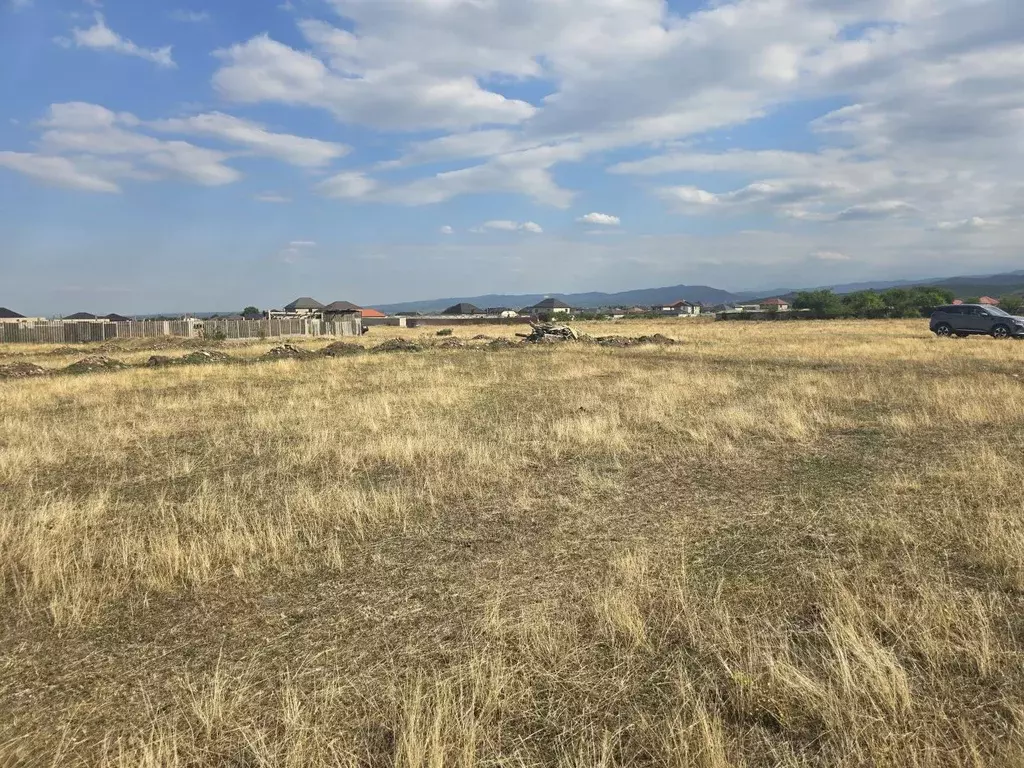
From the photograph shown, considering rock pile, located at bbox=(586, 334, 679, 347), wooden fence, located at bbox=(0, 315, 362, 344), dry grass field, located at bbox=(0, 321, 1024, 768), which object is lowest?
dry grass field, located at bbox=(0, 321, 1024, 768)

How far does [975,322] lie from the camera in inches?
1350

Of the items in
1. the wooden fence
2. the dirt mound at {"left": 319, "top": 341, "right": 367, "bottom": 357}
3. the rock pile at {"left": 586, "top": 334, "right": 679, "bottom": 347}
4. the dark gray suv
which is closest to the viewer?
the dirt mound at {"left": 319, "top": 341, "right": 367, "bottom": 357}

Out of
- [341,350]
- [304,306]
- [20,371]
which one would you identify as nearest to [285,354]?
[341,350]

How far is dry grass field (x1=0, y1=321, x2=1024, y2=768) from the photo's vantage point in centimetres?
322

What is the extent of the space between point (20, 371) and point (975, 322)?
4554cm

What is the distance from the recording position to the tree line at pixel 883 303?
72.6 meters

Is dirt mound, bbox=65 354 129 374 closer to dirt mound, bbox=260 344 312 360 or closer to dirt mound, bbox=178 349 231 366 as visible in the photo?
dirt mound, bbox=178 349 231 366

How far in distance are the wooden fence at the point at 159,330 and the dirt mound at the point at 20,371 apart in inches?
890

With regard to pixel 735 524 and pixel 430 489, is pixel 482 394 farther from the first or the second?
pixel 735 524

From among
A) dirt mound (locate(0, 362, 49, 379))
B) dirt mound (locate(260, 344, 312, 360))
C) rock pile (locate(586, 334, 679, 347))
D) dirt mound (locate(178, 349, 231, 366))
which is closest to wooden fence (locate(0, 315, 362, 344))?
dirt mound (locate(260, 344, 312, 360))

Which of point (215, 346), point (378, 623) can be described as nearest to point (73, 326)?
point (215, 346)

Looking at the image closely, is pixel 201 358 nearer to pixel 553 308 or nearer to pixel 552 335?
pixel 552 335

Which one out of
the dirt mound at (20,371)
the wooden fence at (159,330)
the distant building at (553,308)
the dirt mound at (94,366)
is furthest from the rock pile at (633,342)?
the distant building at (553,308)

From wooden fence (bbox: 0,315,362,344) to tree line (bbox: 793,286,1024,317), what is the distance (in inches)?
2410
